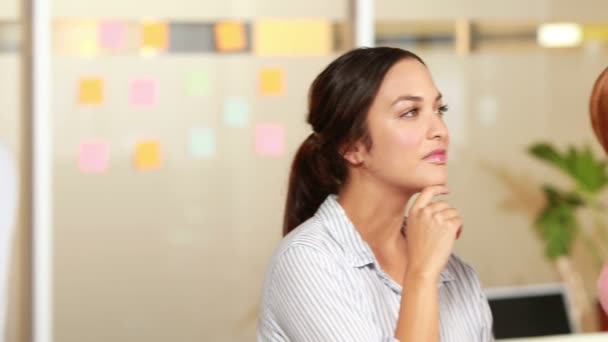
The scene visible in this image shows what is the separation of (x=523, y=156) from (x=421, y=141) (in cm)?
252

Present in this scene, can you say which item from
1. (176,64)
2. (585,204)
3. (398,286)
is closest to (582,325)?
(585,204)

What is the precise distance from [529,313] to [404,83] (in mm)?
1799

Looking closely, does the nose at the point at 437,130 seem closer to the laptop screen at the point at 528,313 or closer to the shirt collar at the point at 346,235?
the shirt collar at the point at 346,235

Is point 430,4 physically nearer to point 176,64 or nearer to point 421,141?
point 176,64

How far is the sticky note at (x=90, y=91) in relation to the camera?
12.4 ft

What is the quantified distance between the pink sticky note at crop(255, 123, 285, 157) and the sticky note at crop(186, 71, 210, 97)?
26 cm

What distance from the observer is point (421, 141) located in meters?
1.85

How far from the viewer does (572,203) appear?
4.18 meters

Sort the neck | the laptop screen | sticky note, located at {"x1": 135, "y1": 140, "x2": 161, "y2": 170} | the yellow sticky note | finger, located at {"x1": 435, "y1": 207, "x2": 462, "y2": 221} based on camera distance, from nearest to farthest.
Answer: finger, located at {"x1": 435, "y1": 207, "x2": 462, "y2": 221}, the neck, the laptop screen, sticky note, located at {"x1": 135, "y1": 140, "x2": 161, "y2": 170}, the yellow sticky note

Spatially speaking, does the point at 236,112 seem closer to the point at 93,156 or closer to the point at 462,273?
the point at 93,156

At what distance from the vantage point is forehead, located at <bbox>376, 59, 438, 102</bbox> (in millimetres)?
1875

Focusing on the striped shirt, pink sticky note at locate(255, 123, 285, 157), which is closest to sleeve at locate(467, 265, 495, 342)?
the striped shirt

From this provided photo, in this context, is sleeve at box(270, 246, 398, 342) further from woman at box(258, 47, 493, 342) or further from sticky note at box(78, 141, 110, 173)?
sticky note at box(78, 141, 110, 173)

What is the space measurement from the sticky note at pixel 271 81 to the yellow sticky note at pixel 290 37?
0.07 meters
